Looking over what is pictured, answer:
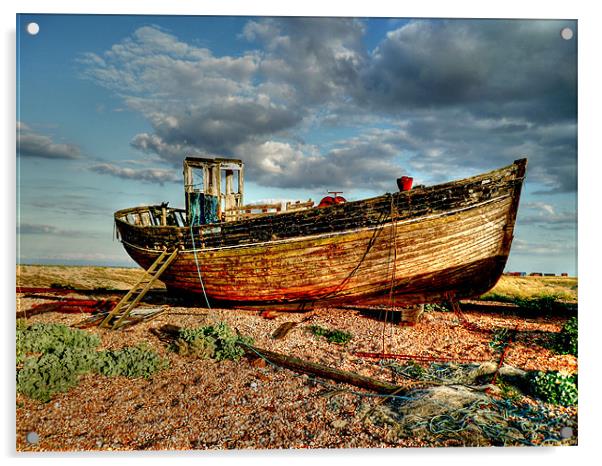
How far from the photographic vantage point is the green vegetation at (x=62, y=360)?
5.32 meters

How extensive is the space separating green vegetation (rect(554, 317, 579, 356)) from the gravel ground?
15 centimetres

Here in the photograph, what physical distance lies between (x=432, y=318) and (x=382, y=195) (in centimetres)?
311

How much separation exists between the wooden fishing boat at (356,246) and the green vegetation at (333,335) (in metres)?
1.23

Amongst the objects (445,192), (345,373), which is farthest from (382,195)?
(345,373)

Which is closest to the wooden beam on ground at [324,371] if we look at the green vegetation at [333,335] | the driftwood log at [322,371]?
the driftwood log at [322,371]

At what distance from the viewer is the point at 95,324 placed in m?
7.79

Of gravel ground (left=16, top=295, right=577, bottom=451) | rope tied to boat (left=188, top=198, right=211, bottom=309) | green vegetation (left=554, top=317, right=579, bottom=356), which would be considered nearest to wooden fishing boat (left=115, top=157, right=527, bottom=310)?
rope tied to boat (left=188, top=198, right=211, bottom=309)

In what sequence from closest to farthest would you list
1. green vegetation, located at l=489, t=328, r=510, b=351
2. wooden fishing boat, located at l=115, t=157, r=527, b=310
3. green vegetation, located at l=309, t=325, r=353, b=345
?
1. green vegetation, located at l=489, t=328, r=510, b=351
2. green vegetation, located at l=309, t=325, r=353, b=345
3. wooden fishing boat, located at l=115, t=157, r=527, b=310

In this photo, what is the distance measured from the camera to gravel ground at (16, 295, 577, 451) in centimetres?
482

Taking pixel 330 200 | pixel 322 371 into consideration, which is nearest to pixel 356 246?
pixel 330 200

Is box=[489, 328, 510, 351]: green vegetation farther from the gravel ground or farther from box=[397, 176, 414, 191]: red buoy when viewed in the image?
box=[397, 176, 414, 191]: red buoy

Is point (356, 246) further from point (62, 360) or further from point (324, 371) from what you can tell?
point (62, 360)

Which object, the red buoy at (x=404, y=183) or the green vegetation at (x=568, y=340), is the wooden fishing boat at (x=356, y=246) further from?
the green vegetation at (x=568, y=340)

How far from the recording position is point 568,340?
6293mm
